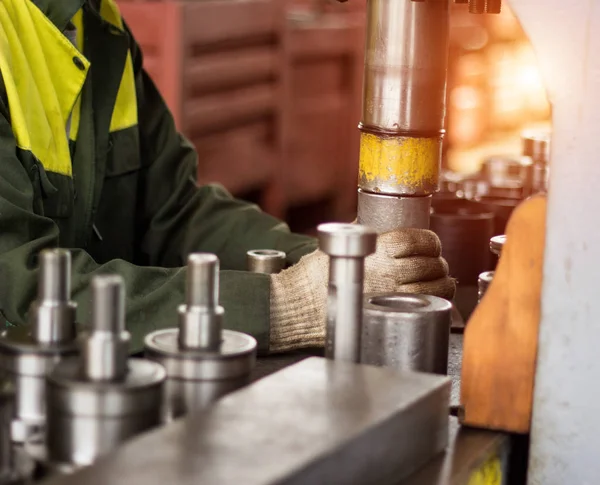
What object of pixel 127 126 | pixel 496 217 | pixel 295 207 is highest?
pixel 127 126

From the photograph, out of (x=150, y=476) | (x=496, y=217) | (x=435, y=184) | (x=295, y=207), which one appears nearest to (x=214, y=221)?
(x=496, y=217)

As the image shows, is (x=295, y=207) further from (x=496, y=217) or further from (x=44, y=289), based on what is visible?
(x=44, y=289)

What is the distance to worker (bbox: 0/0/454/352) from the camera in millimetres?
1617

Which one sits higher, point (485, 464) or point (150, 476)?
point (150, 476)

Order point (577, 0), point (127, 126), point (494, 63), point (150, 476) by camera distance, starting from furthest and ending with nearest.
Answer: point (494, 63)
point (127, 126)
point (577, 0)
point (150, 476)

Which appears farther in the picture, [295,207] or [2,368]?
[295,207]

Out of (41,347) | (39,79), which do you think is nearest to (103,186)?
(39,79)

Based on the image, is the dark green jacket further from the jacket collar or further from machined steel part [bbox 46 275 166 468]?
machined steel part [bbox 46 275 166 468]

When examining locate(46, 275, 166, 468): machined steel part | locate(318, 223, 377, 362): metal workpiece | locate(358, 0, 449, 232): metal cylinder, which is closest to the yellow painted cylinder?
locate(358, 0, 449, 232): metal cylinder

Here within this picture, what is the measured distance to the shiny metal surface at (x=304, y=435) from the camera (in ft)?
2.87

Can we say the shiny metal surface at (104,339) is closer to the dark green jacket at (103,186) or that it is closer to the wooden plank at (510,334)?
the wooden plank at (510,334)

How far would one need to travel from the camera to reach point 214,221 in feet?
7.53

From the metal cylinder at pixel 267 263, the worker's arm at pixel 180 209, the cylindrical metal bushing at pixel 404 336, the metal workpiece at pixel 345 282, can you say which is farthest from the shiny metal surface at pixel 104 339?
the worker's arm at pixel 180 209

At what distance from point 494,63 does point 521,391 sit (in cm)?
539
